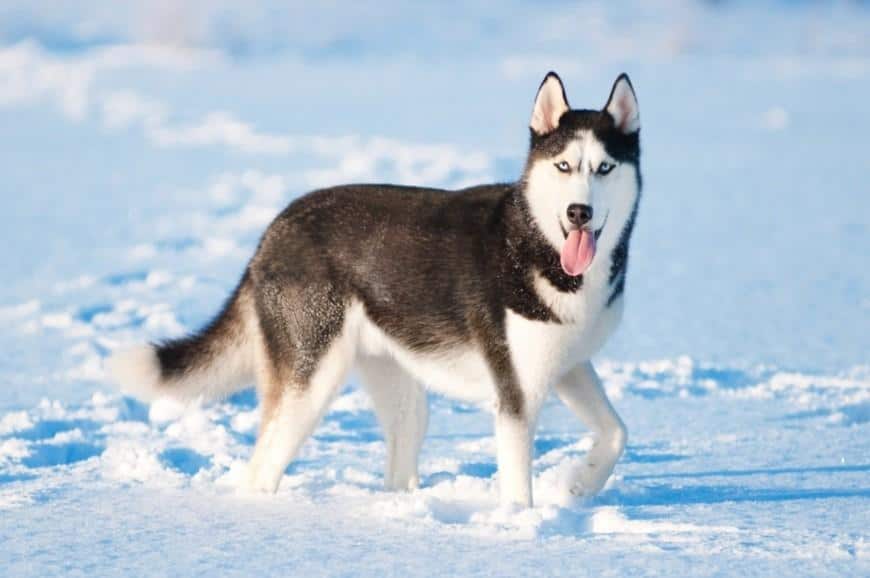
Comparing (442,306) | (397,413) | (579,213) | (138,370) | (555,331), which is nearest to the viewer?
(579,213)

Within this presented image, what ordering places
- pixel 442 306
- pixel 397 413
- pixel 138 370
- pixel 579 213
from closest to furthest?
pixel 579 213 → pixel 442 306 → pixel 138 370 → pixel 397 413

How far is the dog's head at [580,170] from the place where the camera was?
4.38 m

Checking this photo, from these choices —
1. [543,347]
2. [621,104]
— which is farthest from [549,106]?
[543,347]

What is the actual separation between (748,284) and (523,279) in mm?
5332

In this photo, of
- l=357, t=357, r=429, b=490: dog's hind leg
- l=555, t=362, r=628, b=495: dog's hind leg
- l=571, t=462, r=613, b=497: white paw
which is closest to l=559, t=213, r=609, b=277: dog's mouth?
l=555, t=362, r=628, b=495: dog's hind leg

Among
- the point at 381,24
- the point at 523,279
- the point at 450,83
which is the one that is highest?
the point at 381,24

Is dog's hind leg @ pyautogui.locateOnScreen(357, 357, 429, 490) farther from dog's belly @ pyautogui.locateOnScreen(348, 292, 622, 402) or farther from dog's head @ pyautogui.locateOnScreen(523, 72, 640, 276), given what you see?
dog's head @ pyautogui.locateOnScreen(523, 72, 640, 276)

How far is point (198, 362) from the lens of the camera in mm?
5008

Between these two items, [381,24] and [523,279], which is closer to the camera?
[523,279]

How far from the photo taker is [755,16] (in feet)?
130

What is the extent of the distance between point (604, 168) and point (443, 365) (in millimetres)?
872

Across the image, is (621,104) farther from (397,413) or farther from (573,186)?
(397,413)

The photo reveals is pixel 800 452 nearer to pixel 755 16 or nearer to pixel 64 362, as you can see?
pixel 64 362

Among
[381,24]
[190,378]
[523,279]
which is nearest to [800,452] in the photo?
[523,279]
